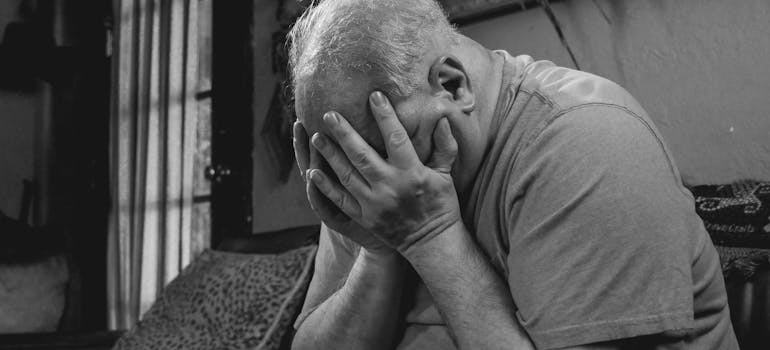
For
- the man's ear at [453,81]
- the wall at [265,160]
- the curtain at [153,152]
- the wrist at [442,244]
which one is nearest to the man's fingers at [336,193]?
the wrist at [442,244]

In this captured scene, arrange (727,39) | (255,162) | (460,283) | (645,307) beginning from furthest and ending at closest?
(255,162) → (727,39) → (460,283) → (645,307)

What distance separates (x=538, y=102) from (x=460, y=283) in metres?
0.27

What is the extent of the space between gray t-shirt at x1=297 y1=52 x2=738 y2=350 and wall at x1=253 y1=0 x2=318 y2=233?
2.08m

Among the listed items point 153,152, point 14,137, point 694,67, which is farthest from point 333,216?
point 14,137

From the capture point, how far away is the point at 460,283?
39.1 inches

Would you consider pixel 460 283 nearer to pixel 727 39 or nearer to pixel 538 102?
pixel 538 102

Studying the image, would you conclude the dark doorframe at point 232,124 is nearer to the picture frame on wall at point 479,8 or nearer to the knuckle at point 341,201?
the picture frame on wall at point 479,8

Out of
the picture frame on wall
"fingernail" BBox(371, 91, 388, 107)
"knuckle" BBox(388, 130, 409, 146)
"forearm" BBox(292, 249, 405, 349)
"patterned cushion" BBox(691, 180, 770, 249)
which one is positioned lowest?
"forearm" BBox(292, 249, 405, 349)

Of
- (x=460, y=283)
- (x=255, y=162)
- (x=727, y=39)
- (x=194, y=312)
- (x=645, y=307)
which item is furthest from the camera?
(x=255, y=162)

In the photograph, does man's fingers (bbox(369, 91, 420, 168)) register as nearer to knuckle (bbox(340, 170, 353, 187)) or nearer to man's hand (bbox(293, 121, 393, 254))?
knuckle (bbox(340, 170, 353, 187))

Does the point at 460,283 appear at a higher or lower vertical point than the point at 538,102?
lower

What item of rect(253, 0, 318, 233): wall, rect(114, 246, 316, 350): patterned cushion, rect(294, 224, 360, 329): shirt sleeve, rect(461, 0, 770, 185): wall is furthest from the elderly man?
rect(253, 0, 318, 233): wall

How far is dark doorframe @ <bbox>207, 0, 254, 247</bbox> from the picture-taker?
129 inches

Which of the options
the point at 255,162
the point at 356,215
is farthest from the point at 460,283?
the point at 255,162
